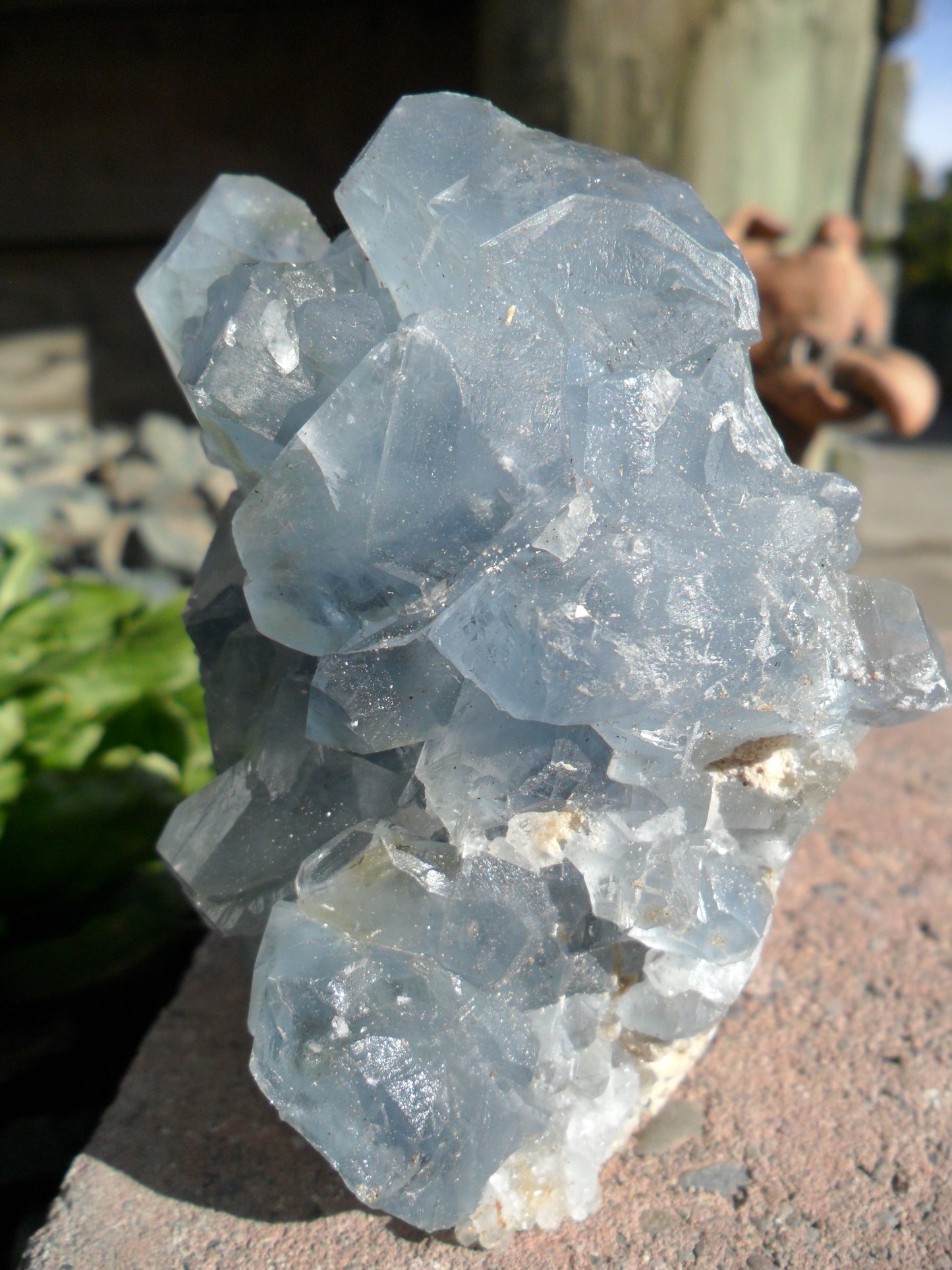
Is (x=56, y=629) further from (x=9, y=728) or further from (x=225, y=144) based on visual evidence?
(x=225, y=144)

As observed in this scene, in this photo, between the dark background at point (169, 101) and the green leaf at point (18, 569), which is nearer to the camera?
the green leaf at point (18, 569)

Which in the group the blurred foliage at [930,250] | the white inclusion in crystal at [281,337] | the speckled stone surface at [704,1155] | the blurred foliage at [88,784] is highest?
the white inclusion in crystal at [281,337]

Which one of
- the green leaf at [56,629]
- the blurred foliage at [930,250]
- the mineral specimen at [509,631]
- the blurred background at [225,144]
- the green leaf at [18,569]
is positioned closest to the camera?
the mineral specimen at [509,631]

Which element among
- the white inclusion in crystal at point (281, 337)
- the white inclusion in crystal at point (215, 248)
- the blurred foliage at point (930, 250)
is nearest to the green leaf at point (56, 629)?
the white inclusion in crystal at point (215, 248)

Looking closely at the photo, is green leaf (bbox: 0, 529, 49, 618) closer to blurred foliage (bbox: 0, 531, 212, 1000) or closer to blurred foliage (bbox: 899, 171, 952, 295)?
blurred foliage (bbox: 0, 531, 212, 1000)

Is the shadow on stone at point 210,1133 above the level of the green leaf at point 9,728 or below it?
below

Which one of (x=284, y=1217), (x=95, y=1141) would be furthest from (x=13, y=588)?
(x=284, y=1217)

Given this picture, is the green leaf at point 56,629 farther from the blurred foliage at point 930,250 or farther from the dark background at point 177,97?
the blurred foliage at point 930,250
